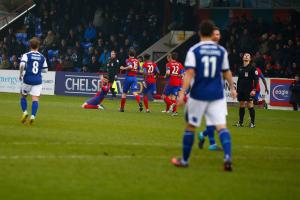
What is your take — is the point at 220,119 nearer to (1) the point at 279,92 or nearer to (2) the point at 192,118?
(2) the point at 192,118

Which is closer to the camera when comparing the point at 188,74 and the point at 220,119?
the point at 188,74

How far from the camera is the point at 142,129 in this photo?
59.0ft

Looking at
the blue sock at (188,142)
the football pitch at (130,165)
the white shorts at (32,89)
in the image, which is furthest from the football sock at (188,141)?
the white shorts at (32,89)

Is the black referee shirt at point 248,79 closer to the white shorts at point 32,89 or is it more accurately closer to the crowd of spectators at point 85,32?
the white shorts at point 32,89

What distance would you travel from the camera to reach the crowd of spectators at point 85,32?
41469 millimetres

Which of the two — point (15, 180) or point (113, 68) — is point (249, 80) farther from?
point (113, 68)

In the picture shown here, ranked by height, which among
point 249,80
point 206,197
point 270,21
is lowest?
point 206,197

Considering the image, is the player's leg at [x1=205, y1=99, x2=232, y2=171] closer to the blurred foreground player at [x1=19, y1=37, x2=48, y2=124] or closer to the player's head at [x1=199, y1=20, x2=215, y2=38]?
the player's head at [x1=199, y1=20, x2=215, y2=38]

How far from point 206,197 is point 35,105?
34.9 feet

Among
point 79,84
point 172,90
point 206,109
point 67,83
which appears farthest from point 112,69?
point 206,109

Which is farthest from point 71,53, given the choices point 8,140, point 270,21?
point 8,140

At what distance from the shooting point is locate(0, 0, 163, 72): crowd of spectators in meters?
41.5

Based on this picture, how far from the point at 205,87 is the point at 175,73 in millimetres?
16146

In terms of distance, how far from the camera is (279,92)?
110ft
